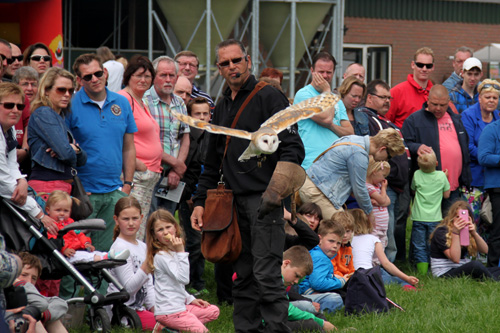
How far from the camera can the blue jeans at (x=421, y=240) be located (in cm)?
859

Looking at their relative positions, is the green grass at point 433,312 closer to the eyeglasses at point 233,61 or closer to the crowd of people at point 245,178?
the crowd of people at point 245,178

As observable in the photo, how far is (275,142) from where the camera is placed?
472 centimetres

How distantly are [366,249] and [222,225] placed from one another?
263cm

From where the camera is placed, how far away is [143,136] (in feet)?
23.2

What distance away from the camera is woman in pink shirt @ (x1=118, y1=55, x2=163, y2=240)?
7004 mm

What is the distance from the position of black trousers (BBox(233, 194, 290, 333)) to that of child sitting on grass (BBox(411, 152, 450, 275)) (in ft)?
12.6

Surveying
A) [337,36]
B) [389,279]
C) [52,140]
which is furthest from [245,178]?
[337,36]

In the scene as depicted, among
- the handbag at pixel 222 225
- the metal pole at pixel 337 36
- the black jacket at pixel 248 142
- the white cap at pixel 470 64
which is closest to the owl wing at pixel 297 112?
the black jacket at pixel 248 142

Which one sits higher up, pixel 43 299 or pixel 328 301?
pixel 43 299

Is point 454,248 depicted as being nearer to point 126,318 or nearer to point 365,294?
point 365,294

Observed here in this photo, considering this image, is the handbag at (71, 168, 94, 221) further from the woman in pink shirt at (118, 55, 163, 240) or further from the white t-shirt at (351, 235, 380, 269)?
the white t-shirt at (351, 235, 380, 269)

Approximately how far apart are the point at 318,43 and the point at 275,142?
1043 cm

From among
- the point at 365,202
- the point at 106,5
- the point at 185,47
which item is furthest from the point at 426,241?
the point at 106,5

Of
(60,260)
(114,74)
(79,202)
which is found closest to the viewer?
(60,260)
